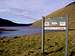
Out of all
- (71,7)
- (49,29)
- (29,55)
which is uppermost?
(71,7)

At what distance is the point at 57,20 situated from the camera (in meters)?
7.47

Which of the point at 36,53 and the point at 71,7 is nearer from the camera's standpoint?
the point at 36,53

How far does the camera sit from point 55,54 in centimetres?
859

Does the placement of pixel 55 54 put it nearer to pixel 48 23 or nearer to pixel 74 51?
pixel 74 51

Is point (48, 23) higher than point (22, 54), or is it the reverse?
point (48, 23)

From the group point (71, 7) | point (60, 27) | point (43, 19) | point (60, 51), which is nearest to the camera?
point (60, 27)

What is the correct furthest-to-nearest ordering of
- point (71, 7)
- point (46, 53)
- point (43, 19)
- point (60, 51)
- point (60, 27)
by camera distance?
point (71, 7), point (60, 51), point (46, 53), point (43, 19), point (60, 27)

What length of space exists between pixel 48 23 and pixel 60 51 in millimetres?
1929

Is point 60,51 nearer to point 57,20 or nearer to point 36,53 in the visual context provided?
point 36,53

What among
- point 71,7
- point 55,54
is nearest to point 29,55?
point 55,54

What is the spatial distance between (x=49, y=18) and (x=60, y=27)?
27.4 inches

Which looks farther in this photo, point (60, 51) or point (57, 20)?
point (60, 51)

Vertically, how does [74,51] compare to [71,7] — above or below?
below

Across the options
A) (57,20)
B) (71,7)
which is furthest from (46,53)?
(71,7)
